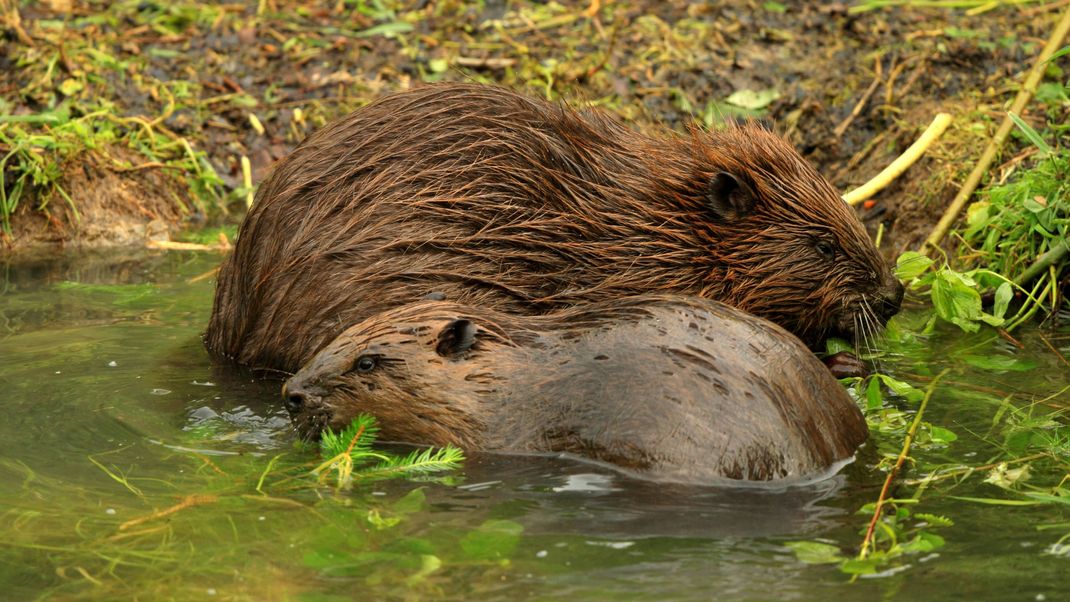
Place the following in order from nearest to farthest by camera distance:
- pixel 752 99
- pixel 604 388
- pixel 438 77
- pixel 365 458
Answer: pixel 604 388
pixel 365 458
pixel 752 99
pixel 438 77

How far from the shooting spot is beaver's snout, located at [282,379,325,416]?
4.50 metres

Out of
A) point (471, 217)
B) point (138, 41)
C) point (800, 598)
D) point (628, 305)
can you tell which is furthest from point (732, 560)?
point (138, 41)

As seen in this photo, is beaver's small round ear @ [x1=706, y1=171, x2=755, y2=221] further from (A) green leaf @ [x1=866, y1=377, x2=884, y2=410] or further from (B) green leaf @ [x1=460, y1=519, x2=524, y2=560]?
(B) green leaf @ [x1=460, y1=519, x2=524, y2=560]

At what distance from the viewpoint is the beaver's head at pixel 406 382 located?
14.7 ft

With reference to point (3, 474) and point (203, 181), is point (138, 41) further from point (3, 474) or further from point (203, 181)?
point (3, 474)

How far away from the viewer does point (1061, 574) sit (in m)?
3.41

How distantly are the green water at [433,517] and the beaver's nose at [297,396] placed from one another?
0.16 m

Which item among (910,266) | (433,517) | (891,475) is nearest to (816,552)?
(891,475)

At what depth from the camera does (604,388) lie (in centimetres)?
420

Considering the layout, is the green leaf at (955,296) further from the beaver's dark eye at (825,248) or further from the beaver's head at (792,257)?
the beaver's dark eye at (825,248)

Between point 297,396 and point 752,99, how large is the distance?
172 inches

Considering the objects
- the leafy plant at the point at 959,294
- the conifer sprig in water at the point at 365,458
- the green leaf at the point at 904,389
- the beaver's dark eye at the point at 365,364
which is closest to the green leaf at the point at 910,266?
the leafy plant at the point at 959,294

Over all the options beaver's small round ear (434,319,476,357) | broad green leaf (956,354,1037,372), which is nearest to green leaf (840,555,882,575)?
→ beaver's small round ear (434,319,476,357)

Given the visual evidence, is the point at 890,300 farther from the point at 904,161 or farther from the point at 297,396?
the point at 297,396
